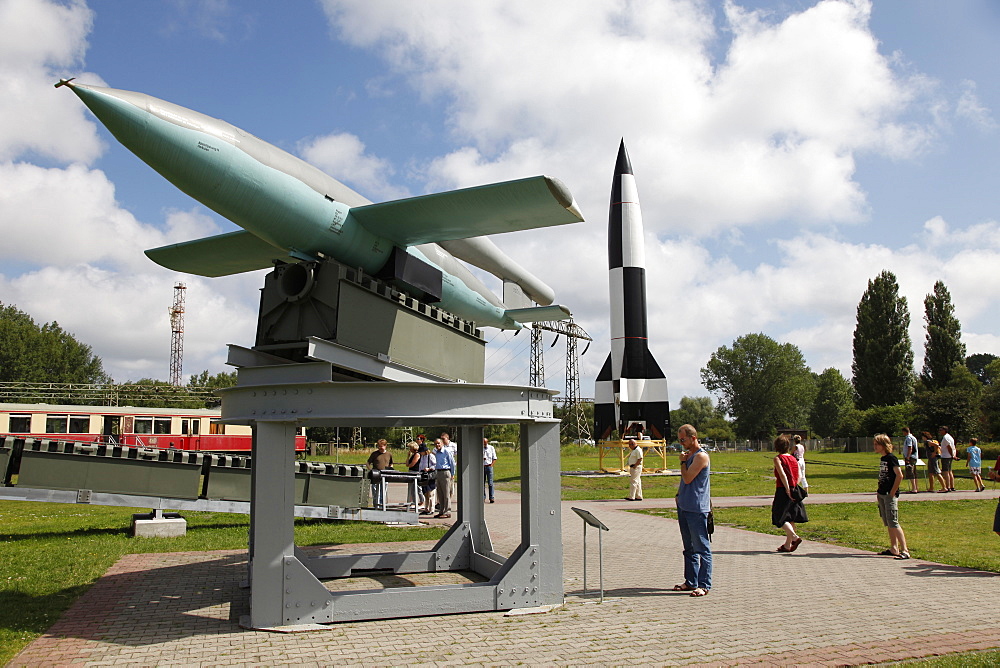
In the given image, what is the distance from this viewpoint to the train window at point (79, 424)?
26750 millimetres

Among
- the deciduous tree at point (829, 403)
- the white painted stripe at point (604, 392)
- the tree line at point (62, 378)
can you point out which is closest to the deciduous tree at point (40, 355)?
the tree line at point (62, 378)

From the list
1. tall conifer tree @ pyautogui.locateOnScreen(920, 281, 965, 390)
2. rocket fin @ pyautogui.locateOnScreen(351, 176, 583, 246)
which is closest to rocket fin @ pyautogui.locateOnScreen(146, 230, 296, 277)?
rocket fin @ pyautogui.locateOnScreen(351, 176, 583, 246)

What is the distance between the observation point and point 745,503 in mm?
15703

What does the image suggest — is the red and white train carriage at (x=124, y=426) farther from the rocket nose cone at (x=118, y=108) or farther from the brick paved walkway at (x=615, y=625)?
the rocket nose cone at (x=118, y=108)

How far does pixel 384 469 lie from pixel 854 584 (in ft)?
30.1

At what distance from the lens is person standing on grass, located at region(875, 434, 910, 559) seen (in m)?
8.54

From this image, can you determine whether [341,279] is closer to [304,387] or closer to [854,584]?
[304,387]

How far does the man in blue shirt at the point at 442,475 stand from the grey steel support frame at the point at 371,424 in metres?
6.97

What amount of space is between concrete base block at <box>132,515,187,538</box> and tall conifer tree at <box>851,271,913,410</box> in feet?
181

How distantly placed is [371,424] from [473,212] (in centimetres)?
232

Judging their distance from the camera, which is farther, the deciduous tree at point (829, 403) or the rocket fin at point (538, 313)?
the deciduous tree at point (829, 403)

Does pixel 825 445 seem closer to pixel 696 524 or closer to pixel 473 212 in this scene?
pixel 696 524

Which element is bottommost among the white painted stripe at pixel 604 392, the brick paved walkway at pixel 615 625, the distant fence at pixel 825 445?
the distant fence at pixel 825 445

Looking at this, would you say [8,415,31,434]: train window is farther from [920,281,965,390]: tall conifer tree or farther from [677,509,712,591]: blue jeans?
[920,281,965,390]: tall conifer tree
